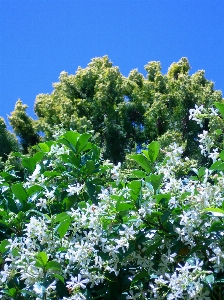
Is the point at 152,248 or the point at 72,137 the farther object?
the point at 72,137

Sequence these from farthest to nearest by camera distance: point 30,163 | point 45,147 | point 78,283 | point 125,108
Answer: point 125,108, point 45,147, point 30,163, point 78,283

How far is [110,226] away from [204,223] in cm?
33

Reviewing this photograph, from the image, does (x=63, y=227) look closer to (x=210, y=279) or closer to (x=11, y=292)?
(x=11, y=292)

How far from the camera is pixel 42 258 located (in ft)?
5.10

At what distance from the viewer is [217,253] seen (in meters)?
1.43

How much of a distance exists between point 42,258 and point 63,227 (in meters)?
0.14

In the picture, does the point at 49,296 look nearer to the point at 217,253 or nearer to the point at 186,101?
the point at 217,253

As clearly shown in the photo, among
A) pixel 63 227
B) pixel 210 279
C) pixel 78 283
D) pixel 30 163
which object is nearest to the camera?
pixel 210 279

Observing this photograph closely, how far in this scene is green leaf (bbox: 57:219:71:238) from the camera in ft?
5.36

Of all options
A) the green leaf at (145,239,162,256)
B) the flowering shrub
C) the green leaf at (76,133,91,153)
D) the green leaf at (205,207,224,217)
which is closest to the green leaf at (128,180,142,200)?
the flowering shrub

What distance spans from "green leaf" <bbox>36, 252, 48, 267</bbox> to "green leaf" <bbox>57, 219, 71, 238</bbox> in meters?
0.12

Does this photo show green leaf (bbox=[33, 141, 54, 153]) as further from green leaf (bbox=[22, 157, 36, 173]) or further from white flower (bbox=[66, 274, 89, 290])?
white flower (bbox=[66, 274, 89, 290])

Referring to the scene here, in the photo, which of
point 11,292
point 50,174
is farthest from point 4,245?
point 50,174

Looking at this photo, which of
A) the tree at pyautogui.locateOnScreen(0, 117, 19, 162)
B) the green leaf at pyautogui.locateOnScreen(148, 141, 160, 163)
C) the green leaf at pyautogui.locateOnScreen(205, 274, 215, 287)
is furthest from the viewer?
the tree at pyautogui.locateOnScreen(0, 117, 19, 162)
